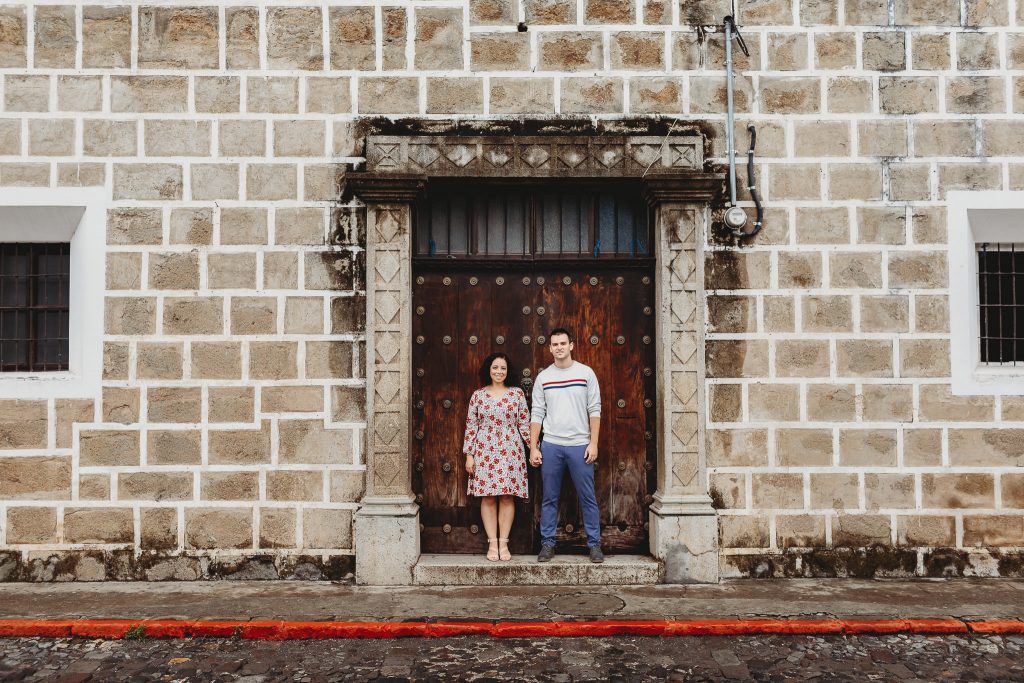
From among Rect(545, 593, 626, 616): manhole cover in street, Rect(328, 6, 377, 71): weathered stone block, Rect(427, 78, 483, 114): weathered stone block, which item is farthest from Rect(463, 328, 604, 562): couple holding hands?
Rect(328, 6, 377, 71): weathered stone block

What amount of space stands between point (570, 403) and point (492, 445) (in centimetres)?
74

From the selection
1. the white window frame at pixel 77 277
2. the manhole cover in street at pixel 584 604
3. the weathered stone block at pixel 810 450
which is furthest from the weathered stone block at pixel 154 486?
the weathered stone block at pixel 810 450

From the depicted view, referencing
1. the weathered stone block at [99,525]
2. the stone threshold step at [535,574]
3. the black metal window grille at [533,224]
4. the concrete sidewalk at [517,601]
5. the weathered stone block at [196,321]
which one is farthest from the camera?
the black metal window grille at [533,224]

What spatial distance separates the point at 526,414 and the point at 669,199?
2.16 meters

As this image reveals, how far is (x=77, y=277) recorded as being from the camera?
6832mm

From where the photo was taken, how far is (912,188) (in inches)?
270

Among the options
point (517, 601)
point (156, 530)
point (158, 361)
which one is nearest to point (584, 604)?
point (517, 601)

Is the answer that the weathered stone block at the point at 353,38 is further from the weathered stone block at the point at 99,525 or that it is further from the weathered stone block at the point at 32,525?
the weathered stone block at the point at 32,525

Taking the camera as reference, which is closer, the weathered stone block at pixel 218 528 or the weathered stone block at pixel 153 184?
the weathered stone block at pixel 218 528

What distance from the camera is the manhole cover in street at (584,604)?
582 centimetres

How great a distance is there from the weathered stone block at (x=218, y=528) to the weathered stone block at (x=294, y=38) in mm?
3704

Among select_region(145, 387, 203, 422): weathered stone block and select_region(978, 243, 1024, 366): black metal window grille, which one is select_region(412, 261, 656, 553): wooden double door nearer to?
select_region(145, 387, 203, 422): weathered stone block

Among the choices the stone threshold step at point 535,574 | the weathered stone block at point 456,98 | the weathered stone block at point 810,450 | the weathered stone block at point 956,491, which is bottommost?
the stone threshold step at point 535,574

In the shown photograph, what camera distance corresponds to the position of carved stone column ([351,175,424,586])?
661 cm
